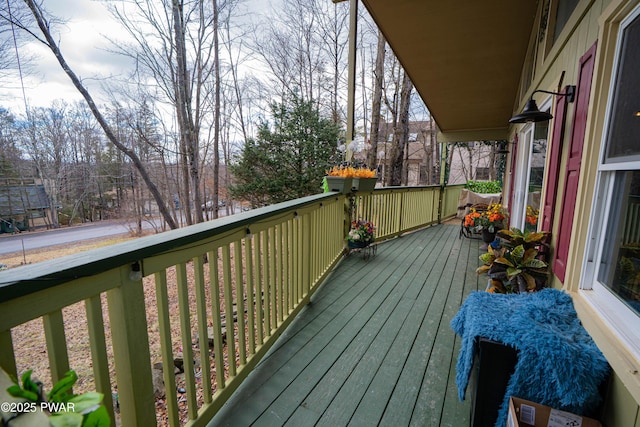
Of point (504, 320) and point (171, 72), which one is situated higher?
point (171, 72)

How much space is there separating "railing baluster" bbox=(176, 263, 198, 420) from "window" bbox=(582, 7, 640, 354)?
167cm

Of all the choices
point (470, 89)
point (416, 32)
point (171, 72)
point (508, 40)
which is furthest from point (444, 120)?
point (171, 72)

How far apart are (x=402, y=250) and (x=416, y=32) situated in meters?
2.99

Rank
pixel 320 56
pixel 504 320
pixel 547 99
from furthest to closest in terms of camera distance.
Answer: pixel 320 56 → pixel 547 99 → pixel 504 320

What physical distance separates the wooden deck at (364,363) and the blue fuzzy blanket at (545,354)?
0.34m

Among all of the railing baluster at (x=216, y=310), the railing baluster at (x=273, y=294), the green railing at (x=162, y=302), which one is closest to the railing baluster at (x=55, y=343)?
the green railing at (x=162, y=302)

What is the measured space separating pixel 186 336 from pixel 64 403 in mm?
816

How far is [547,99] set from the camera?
8.51 ft

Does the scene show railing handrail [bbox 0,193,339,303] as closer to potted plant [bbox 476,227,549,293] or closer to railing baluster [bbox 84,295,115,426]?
railing baluster [bbox 84,295,115,426]

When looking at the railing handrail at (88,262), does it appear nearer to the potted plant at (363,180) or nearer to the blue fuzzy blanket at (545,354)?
the blue fuzzy blanket at (545,354)

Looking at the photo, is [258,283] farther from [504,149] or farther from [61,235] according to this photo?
[61,235]

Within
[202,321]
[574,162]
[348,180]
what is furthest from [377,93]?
[202,321]

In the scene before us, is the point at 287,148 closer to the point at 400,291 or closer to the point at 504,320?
the point at 400,291

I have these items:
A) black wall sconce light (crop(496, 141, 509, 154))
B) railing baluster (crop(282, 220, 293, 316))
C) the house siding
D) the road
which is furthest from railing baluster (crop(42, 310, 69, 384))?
black wall sconce light (crop(496, 141, 509, 154))
